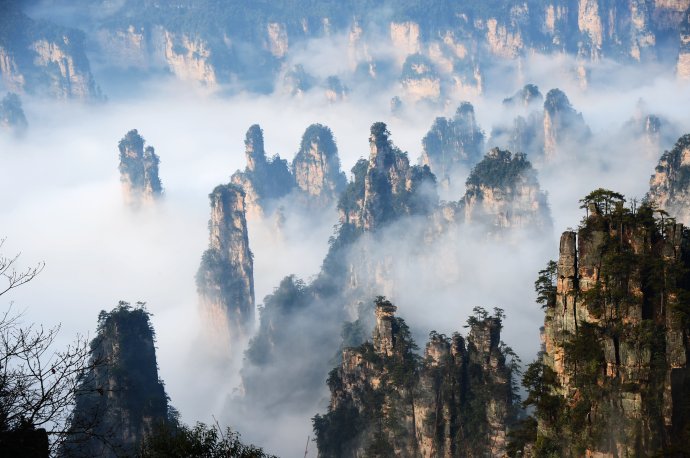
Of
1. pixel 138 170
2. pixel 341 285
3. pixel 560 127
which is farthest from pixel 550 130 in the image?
pixel 138 170

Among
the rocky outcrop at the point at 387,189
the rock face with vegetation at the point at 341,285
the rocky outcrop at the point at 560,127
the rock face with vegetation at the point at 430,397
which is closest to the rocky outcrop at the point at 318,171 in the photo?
the rocky outcrop at the point at 560,127

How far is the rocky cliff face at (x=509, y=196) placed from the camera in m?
115

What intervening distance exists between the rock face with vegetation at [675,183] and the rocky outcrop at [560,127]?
6931cm


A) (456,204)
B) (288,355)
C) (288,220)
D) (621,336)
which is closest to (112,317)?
(288,355)

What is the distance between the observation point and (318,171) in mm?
184250

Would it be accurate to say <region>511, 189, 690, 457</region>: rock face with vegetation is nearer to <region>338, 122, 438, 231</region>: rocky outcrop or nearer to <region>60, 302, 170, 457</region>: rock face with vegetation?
<region>60, 302, 170, 457</region>: rock face with vegetation

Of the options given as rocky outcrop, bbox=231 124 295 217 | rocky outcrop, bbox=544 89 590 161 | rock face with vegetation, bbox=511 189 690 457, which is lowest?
rock face with vegetation, bbox=511 189 690 457

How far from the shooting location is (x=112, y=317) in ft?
269

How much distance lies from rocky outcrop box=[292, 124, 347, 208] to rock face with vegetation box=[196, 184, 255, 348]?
45.2 meters

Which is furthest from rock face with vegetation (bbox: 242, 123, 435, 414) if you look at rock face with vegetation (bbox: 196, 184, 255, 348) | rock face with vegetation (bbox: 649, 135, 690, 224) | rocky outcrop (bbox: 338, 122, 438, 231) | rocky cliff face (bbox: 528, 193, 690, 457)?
rocky cliff face (bbox: 528, 193, 690, 457)

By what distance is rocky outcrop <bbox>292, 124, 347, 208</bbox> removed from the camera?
181 metres

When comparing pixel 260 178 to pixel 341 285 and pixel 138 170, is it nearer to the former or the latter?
pixel 138 170

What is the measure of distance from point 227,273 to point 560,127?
251 feet

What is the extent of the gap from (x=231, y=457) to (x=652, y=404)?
21.0 m
